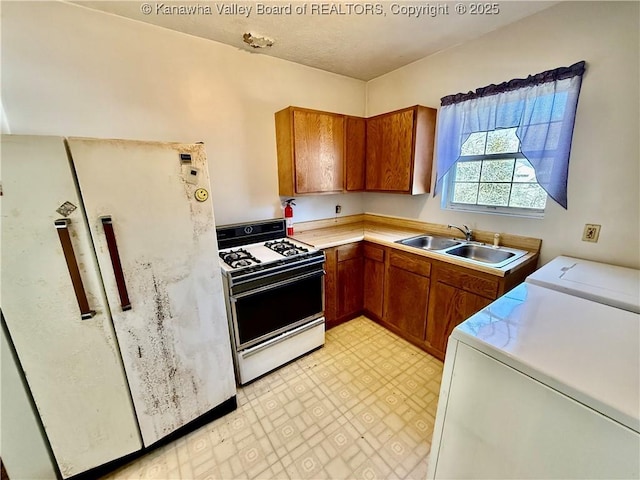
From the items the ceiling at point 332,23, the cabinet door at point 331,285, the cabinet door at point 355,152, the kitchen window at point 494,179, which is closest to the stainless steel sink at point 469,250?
the kitchen window at point 494,179

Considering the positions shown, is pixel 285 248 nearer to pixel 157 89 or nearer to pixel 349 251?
pixel 349 251

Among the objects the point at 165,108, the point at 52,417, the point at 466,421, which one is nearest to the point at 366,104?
the point at 165,108

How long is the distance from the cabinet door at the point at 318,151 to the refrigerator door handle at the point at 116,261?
1.50 metres

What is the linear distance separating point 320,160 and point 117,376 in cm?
214

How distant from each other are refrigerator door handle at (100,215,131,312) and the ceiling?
1481 millimetres

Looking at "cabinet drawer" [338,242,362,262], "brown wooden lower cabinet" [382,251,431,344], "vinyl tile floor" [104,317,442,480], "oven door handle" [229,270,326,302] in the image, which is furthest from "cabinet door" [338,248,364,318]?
"vinyl tile floor" [104,317,442,480]

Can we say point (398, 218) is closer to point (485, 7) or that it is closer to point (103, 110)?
point (485, 7)

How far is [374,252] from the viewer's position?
250cm

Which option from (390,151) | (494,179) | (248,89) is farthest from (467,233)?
(248,89)

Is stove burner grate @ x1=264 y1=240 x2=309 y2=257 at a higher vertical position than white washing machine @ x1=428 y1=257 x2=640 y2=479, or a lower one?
higher

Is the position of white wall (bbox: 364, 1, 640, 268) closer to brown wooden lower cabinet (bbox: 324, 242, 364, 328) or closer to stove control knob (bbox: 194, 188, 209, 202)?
brown wooden lower cabinet (bbox: 324, 242, 364, 328)

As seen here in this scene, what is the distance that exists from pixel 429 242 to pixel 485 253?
1.63ft

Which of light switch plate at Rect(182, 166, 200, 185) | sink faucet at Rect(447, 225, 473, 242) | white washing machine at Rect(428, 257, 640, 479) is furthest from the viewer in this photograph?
sink faucet at Rect(447, 225, 473, 242)

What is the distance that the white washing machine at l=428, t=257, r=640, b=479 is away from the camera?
712 millimetres
